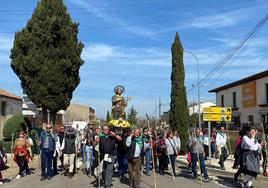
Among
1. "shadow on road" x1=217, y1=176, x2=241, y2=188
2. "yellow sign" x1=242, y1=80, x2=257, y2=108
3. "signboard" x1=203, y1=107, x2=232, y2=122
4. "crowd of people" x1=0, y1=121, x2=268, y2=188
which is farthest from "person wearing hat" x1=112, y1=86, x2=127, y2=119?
"yellow sign" x1=242, y1=80, x2=257, y2=108

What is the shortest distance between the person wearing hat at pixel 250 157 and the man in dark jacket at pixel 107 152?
12.6 ft

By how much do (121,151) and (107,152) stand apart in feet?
8.19

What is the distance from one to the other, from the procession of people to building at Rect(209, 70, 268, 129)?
22840 mm

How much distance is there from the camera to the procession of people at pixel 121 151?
12440 millimetres

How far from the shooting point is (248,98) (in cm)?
4578

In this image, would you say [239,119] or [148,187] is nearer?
[148,187]

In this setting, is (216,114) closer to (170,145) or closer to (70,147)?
(170,145)

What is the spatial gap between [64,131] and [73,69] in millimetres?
9229

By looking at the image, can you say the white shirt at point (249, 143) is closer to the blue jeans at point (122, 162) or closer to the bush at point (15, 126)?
the blue jeans at point (122, 162)

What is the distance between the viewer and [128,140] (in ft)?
43.6

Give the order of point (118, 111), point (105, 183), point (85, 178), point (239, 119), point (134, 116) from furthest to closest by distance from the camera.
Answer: point (239, 119) < point (134, 116) < point (118, 111) < point (85, 178) < point (105, 183)

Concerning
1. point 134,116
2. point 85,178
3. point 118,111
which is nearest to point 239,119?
point 134,116

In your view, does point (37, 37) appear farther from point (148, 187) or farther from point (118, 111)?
point (148, 187)

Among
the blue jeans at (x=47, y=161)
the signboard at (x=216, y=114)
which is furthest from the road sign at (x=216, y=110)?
the blue jeans at (x=47, y=161)
